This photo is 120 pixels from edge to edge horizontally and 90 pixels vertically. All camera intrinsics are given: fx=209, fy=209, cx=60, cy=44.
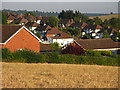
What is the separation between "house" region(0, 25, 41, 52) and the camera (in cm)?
3124

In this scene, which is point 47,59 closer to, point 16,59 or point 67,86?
point 16,59

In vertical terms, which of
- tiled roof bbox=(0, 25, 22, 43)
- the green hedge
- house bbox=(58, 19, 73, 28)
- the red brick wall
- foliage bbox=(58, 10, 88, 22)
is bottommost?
the green hedge

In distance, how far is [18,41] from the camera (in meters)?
32.2

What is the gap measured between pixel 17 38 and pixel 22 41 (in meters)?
0.93

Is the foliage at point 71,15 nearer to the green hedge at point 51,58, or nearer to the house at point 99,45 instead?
the house at point 99,45

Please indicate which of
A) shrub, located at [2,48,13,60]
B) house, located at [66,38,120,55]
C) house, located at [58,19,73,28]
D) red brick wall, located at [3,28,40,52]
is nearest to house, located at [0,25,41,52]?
red brick wall, located at [3,28,40,52]

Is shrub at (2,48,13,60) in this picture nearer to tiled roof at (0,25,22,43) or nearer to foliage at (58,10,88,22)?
tiled roof at (0,25,22,43)

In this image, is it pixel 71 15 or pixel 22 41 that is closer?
pixel 22 41

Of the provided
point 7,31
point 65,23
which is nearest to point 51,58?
point 7,31

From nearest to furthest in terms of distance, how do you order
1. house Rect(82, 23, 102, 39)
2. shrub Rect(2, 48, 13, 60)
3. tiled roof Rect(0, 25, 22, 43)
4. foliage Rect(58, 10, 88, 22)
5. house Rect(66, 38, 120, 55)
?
shrub Rect(2, 48, 13, 60) < tiled roof Rect(0, 25, 22, 43) < house Rect(66, 38, 120, 55) < house Rect(82, 23, 102, 39) < foliage Rect(58, 10, 88, 22)

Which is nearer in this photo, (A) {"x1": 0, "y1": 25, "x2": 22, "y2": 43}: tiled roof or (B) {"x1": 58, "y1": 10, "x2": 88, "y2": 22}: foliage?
(A) {"x1": 0, "y1": 25, "x2": 22, "y2": 43}: tiled roof

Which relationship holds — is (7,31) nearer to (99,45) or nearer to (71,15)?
(99,45)

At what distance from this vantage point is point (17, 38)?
105 ft

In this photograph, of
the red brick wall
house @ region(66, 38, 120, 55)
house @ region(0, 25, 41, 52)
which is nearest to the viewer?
house @ region(0, 25, 41, 52)
